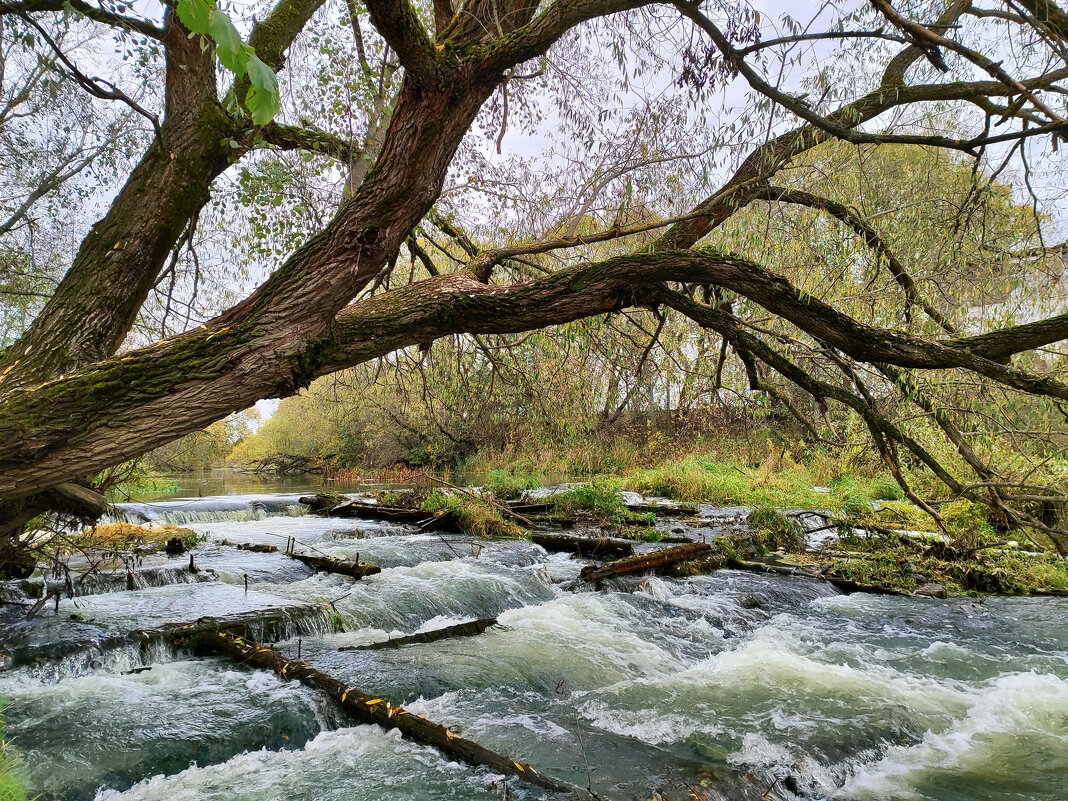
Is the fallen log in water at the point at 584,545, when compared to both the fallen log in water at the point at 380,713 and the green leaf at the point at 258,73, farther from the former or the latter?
the green leaf at the point at 258,73

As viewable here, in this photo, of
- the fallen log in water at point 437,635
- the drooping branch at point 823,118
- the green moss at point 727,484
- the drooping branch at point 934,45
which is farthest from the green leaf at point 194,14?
the green moss at point 727,484

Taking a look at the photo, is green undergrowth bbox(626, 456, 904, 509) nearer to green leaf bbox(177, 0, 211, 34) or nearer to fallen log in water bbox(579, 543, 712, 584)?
fallen log in water bbox(579, 543, 712, 584)

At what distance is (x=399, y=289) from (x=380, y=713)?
9.31 feet

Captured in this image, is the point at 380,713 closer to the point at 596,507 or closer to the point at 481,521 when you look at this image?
the point at 481,521

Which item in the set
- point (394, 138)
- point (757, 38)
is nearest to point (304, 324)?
point (394, 138)

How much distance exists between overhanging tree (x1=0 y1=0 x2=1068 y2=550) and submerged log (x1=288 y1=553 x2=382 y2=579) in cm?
454

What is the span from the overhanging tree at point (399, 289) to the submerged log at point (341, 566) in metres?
4.54

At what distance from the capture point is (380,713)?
4.11 m

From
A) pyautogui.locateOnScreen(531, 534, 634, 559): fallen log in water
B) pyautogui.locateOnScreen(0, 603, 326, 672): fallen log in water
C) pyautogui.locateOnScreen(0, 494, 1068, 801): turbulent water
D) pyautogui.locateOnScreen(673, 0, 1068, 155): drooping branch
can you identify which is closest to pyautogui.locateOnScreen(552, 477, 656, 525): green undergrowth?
pyautogui.locateOnScreen(531, 534, 634, 559): fallen log in water

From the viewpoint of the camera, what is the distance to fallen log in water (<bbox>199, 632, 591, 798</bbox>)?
11.1ft

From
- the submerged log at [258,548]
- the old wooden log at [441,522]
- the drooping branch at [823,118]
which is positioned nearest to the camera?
the drooping branch at [823,118]

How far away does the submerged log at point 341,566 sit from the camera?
826cm

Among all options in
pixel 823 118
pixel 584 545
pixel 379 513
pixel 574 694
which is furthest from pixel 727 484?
pixel 823 118

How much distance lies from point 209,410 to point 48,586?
5637mm
